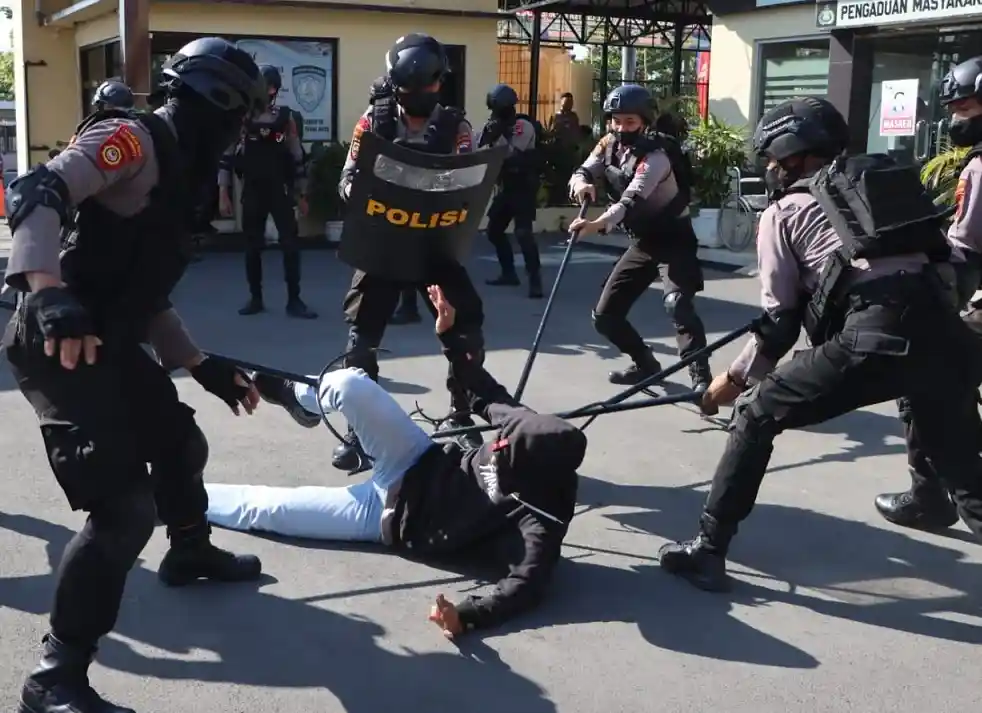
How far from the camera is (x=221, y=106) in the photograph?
10.0 ft

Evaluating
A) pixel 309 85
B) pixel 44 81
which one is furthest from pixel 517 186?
pixel 44 81

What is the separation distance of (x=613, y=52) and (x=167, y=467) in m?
32.6

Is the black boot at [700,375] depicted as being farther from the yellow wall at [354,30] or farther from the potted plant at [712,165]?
the yellow wall at [354,30]

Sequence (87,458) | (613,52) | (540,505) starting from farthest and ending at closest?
(613,52) → (540,505) → (87,458)

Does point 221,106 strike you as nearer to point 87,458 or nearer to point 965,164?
point 87,458

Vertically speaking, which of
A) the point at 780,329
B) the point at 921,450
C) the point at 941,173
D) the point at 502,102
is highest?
the point at 502,102

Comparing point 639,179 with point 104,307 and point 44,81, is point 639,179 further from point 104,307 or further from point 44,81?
point 44,81

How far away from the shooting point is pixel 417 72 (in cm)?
497

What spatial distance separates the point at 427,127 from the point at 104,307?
252 centimetres

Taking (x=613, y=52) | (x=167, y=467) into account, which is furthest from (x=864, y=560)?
(x=613, y=52)

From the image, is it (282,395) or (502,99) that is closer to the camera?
(282,395)

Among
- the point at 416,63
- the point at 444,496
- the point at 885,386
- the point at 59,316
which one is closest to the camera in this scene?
the point at 59,316

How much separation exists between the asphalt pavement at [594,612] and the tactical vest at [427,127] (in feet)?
5.12

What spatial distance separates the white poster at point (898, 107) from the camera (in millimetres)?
12320
